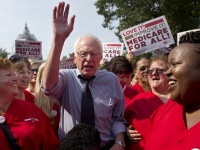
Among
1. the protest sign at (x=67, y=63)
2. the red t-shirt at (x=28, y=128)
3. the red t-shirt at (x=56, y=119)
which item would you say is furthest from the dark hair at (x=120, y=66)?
the red t-shirt at (x=28, y=128)

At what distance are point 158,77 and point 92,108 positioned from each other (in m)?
0.94

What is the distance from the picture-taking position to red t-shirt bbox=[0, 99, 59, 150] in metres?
2.98

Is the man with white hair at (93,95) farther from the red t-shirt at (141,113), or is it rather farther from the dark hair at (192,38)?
the dark hair at (192,38)

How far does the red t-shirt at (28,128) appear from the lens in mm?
2980

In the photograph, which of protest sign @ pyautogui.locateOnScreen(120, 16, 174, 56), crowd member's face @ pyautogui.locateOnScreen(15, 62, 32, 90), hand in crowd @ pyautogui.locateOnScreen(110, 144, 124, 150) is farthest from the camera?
protest sign @ pyautogui.locateOnScreen(120, 16, 174, 56)

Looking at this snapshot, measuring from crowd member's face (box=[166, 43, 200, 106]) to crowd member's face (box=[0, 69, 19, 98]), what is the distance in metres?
1.46

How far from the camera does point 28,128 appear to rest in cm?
304

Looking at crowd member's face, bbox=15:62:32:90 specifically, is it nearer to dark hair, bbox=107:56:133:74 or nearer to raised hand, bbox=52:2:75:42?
dark hair, bbox=107:56:133:74

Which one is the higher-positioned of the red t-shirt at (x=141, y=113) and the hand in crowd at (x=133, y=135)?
the red t-shirt at (x=141, y=113)

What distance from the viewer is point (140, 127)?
3404 millimetres

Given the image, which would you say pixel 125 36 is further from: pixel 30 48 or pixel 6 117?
pixel 6 117

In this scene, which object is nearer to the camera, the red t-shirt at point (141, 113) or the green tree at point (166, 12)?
the red t-shirt at point (141, 113)

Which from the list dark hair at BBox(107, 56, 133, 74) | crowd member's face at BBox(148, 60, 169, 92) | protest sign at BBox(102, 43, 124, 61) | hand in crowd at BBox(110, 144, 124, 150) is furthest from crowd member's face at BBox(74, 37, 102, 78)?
protest sign at BBox(102, 43, 124, 61)

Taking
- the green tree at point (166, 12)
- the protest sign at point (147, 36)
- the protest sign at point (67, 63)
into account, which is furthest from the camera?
the green tree at point (166, 12)
